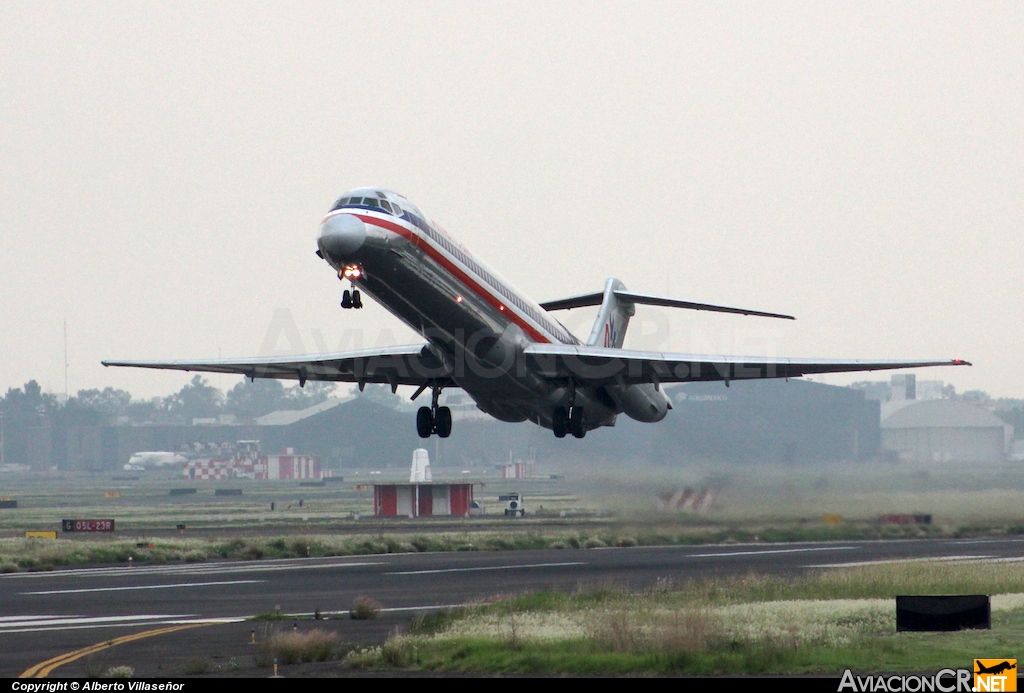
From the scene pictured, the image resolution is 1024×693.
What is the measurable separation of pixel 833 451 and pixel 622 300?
14.3 metres

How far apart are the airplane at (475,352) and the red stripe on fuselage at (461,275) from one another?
3cm

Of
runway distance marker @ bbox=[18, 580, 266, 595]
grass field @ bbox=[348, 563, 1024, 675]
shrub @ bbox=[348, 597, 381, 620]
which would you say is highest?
grass field @ bbox=[348, 563, 1024, 675]

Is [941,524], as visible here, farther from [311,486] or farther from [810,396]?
[311,486]

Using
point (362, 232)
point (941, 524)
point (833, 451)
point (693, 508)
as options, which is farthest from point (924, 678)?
point (941, 524)

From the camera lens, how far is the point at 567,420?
36062 millimetres

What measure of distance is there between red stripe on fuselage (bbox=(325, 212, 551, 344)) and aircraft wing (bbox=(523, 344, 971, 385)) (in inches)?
27.6

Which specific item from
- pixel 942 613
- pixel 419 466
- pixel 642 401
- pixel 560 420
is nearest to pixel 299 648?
pixel 942 613

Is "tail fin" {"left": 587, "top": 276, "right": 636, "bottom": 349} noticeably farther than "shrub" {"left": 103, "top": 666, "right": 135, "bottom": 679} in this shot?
Yes

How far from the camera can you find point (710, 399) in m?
67.4

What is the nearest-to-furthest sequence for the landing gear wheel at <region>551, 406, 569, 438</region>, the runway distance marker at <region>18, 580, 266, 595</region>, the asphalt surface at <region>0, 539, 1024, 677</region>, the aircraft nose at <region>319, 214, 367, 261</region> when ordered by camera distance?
1. the asphalt surface at <region>0, 539, 1024, 677</region>
2. the aircraft nose at <region>319, 214, 367, 261</region>
3. the runway distance marker at <region>18, 580, 266, 595</region>
4. the landing gear wheel at <region>551, 406, 569, 438</region>

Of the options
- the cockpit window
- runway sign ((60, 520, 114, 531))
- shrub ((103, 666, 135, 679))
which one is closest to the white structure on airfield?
runway sign ((60, 520, 114, 531))

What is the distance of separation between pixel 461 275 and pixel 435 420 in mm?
7677

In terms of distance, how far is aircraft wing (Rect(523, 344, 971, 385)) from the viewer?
3328cm

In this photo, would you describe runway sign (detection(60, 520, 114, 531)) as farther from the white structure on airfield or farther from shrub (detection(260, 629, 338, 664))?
shrub (detection(260, 629, 338, 664))
